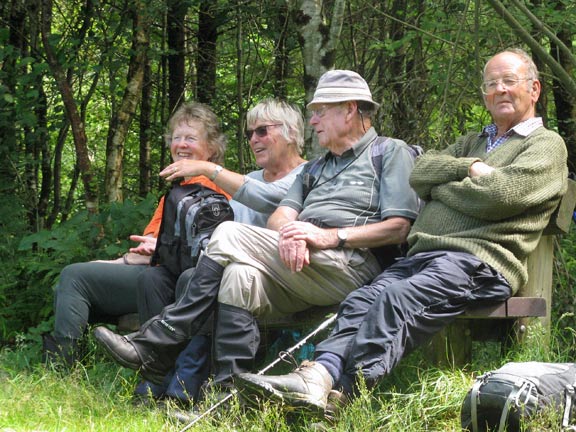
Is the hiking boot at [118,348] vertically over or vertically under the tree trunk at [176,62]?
under

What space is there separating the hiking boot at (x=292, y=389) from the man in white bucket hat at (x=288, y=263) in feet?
2.23

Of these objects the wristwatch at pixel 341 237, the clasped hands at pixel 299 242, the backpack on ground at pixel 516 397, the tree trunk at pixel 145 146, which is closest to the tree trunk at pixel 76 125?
the tree trunk at pixel 145 146

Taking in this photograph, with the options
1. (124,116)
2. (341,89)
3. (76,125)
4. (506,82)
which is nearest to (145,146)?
(124,116)

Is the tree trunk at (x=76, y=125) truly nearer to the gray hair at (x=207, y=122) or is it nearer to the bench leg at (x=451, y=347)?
the gray hair at (x=207, y=122)

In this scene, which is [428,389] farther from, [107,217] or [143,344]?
[107,217]

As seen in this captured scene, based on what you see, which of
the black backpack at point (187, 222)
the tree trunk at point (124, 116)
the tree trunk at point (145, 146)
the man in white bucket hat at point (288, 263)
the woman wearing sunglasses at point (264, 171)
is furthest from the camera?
the tree trunk at point (145, 146)

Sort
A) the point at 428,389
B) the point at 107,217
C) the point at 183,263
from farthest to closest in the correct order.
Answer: the point at 107,217 → the point at 183,263 → the point at 428,389

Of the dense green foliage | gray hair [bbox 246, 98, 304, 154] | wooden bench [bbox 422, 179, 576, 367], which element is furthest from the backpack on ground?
gray hair [bbox 246, 98, 304, 154]

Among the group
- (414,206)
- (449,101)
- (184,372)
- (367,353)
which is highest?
(449,101)

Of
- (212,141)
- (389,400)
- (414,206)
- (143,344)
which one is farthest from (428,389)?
(212,141)

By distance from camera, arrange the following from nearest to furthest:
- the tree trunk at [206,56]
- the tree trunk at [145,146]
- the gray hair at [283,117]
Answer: the gray hair at [283,117], the tree trunk at [206,56], the tree trunk at [145,146]

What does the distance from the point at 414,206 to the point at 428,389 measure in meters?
1.02

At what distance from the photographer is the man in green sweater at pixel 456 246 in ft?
12.3

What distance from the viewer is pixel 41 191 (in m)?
10.4
